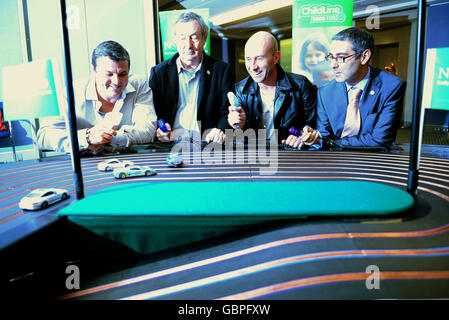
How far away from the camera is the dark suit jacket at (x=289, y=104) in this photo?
13.8 ft

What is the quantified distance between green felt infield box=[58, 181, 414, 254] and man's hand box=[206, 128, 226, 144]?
2.44 m

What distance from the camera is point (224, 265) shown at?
1298 millimetres

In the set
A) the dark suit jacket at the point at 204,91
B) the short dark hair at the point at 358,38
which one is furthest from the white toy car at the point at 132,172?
the short dark hair at the point at 358,38

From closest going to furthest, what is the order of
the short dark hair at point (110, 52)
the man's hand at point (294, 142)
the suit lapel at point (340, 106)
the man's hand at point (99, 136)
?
the man's hand at point (99, 136) → the man's hand at point (294, 142) → the short dark hair at point (110, 52) → the suit lapel at point (340, 106)

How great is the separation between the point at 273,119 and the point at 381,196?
265cm

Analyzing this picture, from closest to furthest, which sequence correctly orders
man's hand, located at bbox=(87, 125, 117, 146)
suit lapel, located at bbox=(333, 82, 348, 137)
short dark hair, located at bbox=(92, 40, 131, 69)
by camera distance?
man's hand, located at bbox=(87, 125, 117, 146)
short dark hair, located at bbox=(92, 40, 131, 69)
suit lapel, located at bbox=(333, 82, 348, 137)

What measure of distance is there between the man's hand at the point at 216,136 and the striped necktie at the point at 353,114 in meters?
1.53

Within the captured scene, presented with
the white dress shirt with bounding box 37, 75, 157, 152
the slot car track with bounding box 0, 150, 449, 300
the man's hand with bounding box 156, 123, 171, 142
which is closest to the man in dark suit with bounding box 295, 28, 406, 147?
the man's hand with bounding box 156, 123, 171, 142

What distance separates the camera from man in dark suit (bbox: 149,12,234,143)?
4.46 m

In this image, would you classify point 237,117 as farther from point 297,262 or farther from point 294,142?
point 297,262

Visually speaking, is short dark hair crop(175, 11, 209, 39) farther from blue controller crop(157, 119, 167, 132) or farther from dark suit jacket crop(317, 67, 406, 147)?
dark suit jacket crop(317, 67, 406, 147)

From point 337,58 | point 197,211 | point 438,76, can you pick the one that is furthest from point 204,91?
point 197,211

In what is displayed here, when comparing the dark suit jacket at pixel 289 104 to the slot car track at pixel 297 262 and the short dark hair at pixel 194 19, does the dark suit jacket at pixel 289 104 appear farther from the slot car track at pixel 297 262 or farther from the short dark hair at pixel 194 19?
the slot car track at pixel 297 262

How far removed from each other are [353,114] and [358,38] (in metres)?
0.93
